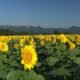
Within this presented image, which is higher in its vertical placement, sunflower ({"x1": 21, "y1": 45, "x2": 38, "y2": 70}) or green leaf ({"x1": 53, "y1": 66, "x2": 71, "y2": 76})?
sunflower ({"x1": 21, "y1": 45, "x2": 38, "y2": 70})

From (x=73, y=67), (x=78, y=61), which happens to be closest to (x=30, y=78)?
(x=73, y=67)

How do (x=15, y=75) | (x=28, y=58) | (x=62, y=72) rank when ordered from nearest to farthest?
(x=15, y=75) → (x=62, y=72) → (x=28, y=58)

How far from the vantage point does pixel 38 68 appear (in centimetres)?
400

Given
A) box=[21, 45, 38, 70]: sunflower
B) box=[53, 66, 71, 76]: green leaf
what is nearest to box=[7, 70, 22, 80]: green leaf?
box=[21, 45, 38, 70]: sunflower

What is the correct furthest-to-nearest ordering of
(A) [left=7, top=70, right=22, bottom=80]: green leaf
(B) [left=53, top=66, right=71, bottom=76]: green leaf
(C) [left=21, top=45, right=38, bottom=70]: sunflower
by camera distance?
(C) [left=21, top=45, right=38, bottom=70]: sunflower < (B) [left=53, top=66, right=71, bottom=76]: green leaf < (A) [left=7, top=70, right=22, bottom=80]: green leaf

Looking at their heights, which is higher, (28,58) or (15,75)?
(28,58)

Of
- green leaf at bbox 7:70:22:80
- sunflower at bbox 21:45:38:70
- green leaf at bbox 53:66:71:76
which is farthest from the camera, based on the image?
sunflower at bbox 21:45:38:70

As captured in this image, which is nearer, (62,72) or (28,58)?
(62,72)

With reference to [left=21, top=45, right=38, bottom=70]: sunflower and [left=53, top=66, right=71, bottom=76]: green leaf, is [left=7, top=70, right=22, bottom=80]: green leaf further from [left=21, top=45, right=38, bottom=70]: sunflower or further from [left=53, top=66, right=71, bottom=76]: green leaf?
[left=53, top=66, right=71, bottom=76]: green leaf

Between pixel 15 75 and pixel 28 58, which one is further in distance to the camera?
pixel 28 58

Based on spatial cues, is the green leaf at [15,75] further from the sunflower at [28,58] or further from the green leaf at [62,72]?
the green leaf at [62,72]

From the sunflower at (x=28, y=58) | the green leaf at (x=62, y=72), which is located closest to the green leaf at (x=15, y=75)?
the sunflower at (x=28, y=58)

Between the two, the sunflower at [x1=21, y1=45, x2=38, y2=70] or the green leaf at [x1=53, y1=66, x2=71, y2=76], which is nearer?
the green leaf at [x1=53, y1=66, x2=71, y2=76]

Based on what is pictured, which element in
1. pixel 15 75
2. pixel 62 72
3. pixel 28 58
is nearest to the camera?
pixel 15 75
